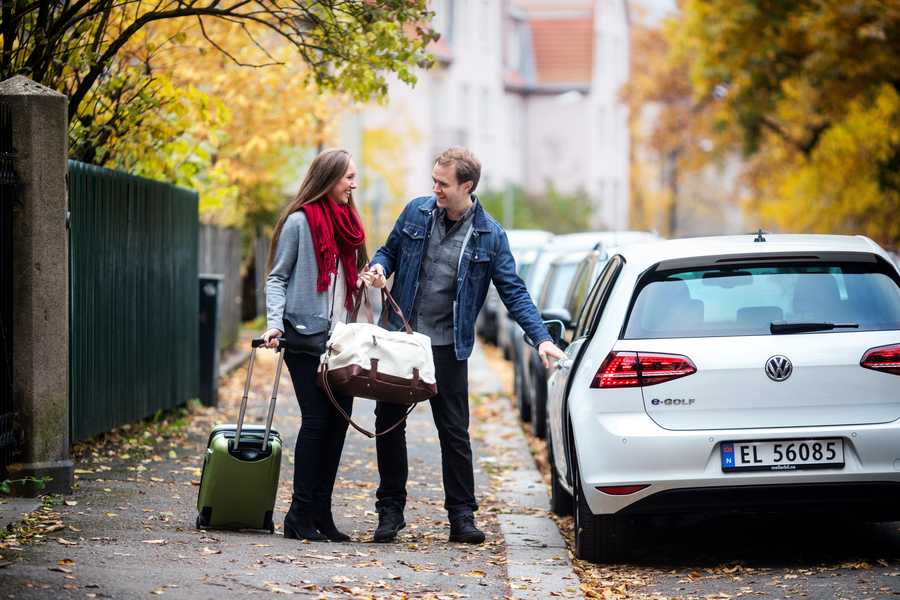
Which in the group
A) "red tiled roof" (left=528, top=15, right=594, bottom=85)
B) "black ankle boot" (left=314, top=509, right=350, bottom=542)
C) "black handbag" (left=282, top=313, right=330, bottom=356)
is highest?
"red tiled roof" (left=528, top=15, right=594, bottom=85)

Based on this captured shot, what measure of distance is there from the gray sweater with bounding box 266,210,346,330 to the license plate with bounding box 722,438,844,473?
211 centimetres

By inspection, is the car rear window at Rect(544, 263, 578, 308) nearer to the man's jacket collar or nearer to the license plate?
the man's jacket collar

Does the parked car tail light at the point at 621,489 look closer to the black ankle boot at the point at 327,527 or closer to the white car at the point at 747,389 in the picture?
the white car at the point at 747,389

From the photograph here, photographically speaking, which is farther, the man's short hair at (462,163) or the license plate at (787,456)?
the man's short hair at (462,163)

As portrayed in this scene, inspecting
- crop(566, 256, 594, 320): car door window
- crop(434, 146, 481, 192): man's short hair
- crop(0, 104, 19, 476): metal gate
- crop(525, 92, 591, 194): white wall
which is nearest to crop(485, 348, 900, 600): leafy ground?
crop(434, 146, 481, 192): man's short hair

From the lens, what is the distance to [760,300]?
23.6 feet

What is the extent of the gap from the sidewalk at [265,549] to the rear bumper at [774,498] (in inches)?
22.8

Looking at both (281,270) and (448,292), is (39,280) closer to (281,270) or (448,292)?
(281,270)

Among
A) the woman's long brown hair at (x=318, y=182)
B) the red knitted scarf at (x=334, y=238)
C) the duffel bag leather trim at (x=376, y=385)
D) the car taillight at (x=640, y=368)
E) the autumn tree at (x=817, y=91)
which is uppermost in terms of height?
the autumn tree at (x=817, y=91)

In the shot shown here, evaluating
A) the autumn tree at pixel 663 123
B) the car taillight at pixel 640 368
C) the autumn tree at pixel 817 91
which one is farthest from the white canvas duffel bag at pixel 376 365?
the autumn tree at pixel 663 123

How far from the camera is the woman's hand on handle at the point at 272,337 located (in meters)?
7.21

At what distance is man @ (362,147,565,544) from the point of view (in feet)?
25.0

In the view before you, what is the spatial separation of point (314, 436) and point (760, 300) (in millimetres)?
2271

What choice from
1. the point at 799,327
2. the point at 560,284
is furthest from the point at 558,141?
the point at 799,327
